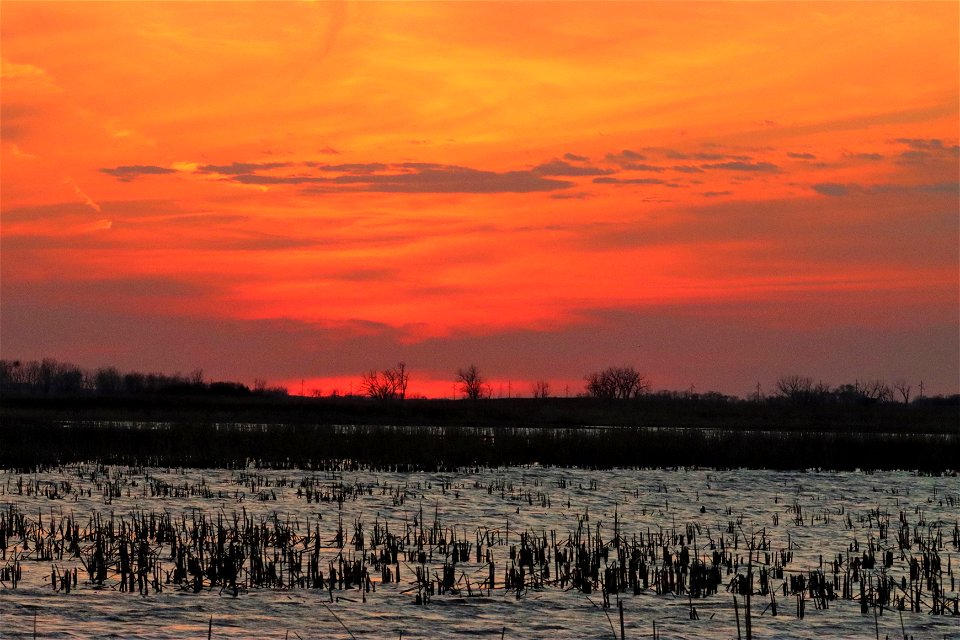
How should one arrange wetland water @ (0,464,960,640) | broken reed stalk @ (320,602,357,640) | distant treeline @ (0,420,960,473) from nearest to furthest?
1. broken reed stalk @ (320,602,357,640)
2. wetland water @ (0,464,960,640)
3. distant treeline @ (0,420,960,473)

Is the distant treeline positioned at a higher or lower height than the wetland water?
higher

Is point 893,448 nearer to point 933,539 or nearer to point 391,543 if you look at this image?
point 933,539

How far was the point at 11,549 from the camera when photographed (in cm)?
1686

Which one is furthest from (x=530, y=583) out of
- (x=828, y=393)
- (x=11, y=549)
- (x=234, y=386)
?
(x=828, y=393)

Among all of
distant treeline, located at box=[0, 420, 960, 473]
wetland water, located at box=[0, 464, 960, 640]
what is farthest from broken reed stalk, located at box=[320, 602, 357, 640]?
distant treeline, located at box=[0, 420, 960, 473]

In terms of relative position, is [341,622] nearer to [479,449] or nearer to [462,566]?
[462,566]

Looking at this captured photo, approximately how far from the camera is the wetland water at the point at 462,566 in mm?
12523

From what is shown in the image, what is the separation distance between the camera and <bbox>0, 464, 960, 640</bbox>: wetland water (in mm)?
12523

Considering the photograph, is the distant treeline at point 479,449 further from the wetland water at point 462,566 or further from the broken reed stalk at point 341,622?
the broken reed stalk at point 341,622

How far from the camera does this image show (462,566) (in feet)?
52.9

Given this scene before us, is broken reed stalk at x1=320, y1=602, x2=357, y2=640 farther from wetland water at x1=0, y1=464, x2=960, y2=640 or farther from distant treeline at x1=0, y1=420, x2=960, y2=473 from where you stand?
distant treeline at x1=0, y1=420, x2=960, y2=473

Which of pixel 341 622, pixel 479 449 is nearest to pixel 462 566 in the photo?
pixel 341 622

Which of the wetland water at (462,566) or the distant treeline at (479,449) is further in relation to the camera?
the distant treeline at (479,449)

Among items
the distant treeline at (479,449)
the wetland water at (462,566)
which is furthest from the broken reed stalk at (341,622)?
the distant treeline at (479,449)
